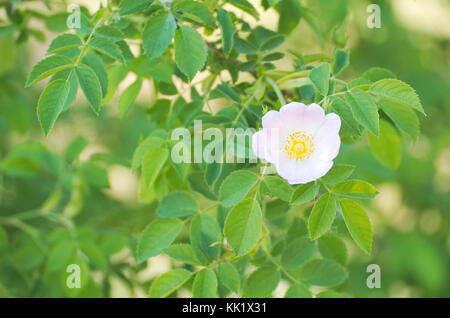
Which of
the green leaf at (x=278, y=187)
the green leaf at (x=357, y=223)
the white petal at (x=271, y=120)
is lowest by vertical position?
the green leaf at (x=357, y=223)

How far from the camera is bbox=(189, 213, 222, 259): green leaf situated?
0.79 meters

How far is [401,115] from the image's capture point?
0.78 meters

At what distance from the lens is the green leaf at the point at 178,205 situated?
0.83m

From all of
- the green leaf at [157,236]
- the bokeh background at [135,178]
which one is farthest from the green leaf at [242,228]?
the bokeh background at [135,178]

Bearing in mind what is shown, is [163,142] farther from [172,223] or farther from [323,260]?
[323,260]

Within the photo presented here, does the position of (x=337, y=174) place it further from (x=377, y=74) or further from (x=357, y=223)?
(x=377, y=74)

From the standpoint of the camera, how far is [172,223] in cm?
83

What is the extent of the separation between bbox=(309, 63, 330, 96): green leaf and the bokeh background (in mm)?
458

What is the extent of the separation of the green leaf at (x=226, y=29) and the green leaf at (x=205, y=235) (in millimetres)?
201

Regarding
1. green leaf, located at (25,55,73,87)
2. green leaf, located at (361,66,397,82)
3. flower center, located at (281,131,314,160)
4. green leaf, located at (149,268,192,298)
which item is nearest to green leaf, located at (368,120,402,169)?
green leaf, located at (361,66,397,82)

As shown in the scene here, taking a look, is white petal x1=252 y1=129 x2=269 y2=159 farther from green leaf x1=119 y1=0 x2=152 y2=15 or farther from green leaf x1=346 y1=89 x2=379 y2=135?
green leaf x1=119 y1=0 x2=152 y2=15

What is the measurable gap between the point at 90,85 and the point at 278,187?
0.75 ft

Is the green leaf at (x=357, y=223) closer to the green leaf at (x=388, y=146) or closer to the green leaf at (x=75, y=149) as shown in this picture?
the green leaf at (x=388, y=146)

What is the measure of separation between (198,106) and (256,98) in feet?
0.34
